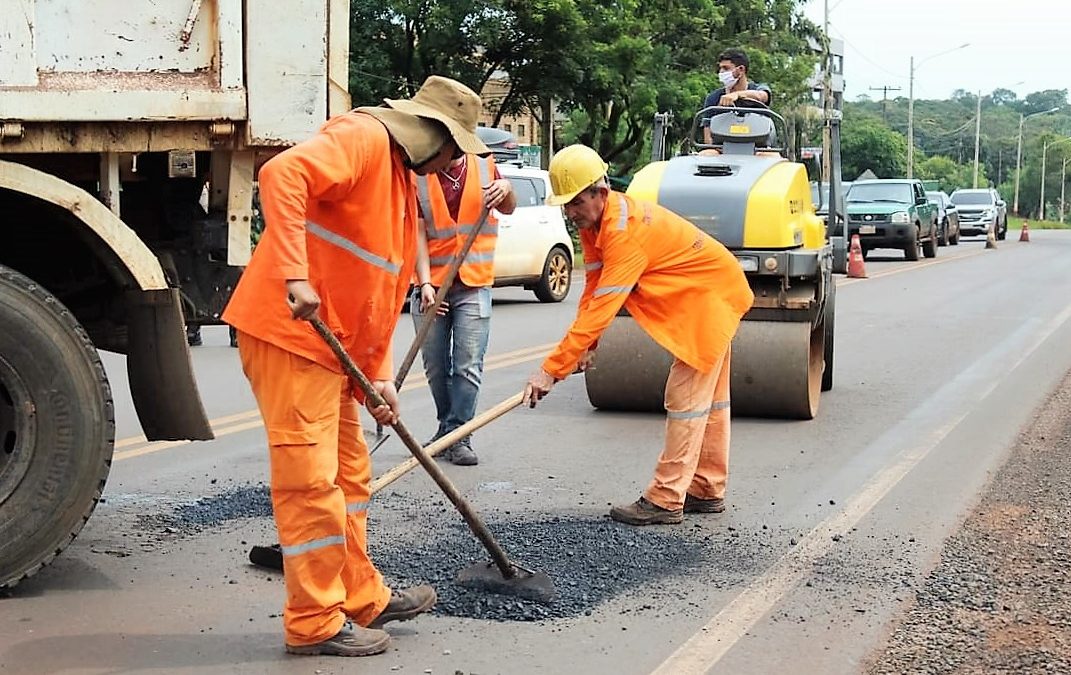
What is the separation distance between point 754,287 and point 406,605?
15.6 feet

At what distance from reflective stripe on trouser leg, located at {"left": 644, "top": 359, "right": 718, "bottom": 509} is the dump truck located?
6.58 ft

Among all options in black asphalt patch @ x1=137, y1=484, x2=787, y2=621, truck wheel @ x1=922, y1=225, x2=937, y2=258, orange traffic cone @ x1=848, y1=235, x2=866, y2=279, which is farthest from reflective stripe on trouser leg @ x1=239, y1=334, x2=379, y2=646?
truck wheel @ x1=922, y1=225, x2=937, y2=258

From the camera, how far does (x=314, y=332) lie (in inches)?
168

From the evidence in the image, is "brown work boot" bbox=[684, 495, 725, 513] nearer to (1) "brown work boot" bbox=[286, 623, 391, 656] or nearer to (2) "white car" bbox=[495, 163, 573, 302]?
(1) "brown work boot" bbox=[286, 623, 391, 656]

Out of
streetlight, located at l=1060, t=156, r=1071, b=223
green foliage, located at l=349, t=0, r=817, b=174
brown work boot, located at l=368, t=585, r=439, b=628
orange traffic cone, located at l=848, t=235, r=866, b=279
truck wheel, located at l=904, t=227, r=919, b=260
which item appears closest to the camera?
brown work boot, located at l=368, t=585, r=439, b=628

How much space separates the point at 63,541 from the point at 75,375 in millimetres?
568

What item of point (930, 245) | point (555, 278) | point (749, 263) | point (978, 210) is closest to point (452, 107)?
point (749, 263)

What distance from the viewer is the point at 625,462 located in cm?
765

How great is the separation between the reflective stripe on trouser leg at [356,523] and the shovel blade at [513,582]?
1.61 ft

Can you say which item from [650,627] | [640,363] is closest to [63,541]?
[650,627]

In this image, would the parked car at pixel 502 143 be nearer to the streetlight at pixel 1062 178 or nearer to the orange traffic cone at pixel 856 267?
the orange traffic cone at pixel 856 267

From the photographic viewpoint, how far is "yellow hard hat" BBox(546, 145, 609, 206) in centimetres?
591

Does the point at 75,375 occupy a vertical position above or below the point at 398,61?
below

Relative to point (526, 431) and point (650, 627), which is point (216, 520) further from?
point (526, 431)
